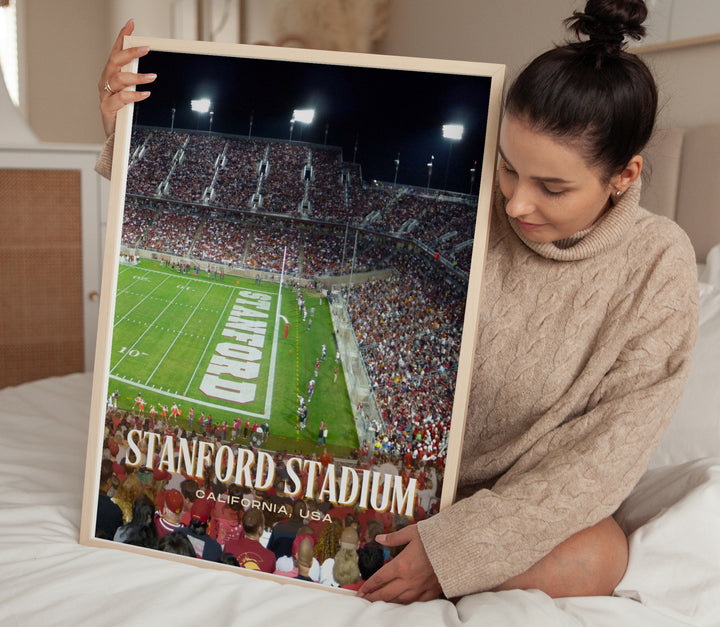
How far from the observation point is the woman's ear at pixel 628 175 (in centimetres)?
94

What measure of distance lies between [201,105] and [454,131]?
38 cm

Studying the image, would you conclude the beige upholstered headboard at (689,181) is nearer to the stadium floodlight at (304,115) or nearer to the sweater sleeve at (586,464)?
the sweater sleeve at (586,464)

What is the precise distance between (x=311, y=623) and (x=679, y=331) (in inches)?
25.6

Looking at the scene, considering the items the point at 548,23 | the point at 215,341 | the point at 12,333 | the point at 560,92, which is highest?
the point at 548,23

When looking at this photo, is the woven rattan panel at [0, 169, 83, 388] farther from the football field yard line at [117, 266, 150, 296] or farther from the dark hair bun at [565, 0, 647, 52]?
the dark hair bun at [565, 0, 647, 52]

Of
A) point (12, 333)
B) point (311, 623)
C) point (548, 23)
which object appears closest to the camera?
point (311, 623)

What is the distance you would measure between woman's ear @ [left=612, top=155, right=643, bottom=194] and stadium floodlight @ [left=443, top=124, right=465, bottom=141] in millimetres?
→ 232

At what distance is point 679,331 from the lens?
95 centimetres

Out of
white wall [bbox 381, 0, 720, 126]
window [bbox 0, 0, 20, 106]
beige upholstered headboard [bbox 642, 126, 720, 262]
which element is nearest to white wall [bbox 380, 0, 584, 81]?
white wall [bbox 381, 0, 720, 126]

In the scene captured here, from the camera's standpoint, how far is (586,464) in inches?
35.8

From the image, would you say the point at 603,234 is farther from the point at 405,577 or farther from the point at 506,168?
the point at 405,577

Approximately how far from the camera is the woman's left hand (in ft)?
2.97

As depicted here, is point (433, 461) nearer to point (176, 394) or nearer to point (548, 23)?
point (176, 394)

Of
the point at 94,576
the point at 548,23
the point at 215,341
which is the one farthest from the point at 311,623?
the point at 548,23
